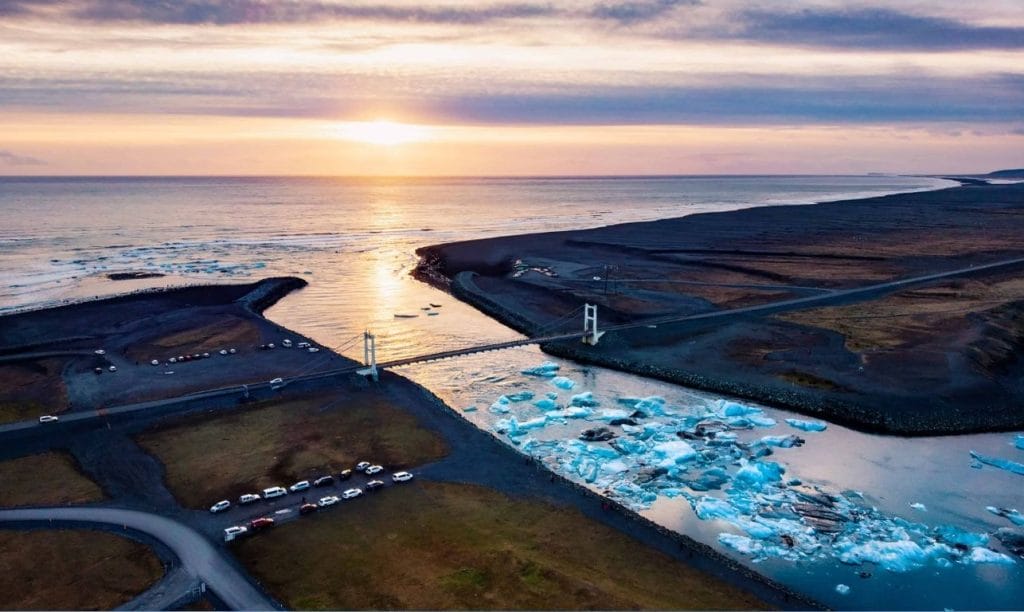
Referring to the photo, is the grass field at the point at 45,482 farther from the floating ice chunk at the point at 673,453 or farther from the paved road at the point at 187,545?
the floating ice chunk at the point at 673,453

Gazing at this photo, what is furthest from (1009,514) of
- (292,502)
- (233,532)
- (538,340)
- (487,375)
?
(538,340)

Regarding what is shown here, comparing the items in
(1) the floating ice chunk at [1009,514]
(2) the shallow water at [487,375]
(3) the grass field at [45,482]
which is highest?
(3) the grass field at [45,482]

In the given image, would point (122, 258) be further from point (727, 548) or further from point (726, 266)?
point (727, 548)

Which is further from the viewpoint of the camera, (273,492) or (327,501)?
(273,492)

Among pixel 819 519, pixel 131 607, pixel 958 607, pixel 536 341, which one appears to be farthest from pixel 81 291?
pixel 958 607

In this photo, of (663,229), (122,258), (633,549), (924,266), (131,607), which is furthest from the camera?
(663,229)

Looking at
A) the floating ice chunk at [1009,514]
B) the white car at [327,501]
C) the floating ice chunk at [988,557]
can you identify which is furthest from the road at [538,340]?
the floating ice chunk at [988,557]

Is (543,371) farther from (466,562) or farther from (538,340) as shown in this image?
(466,562)
